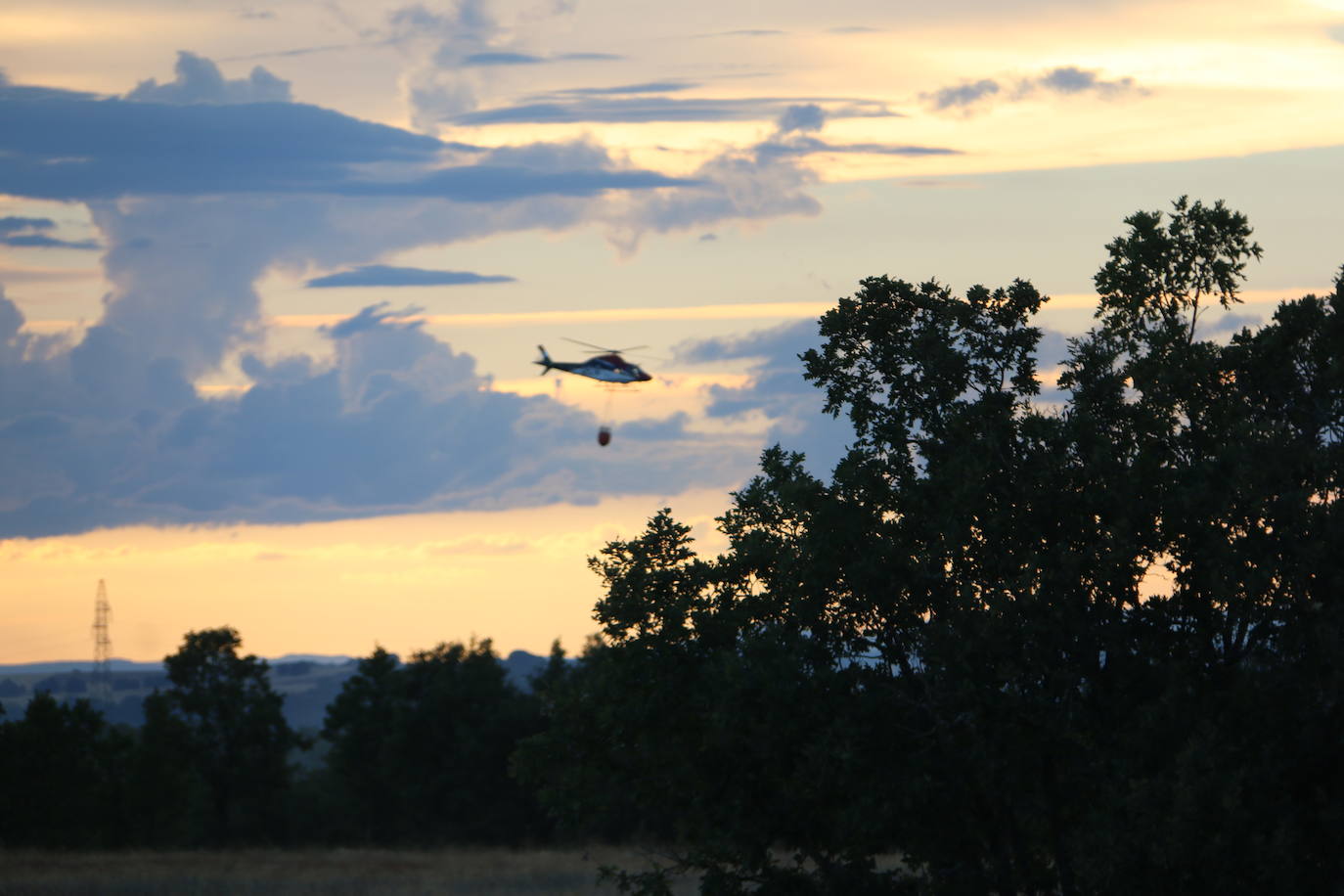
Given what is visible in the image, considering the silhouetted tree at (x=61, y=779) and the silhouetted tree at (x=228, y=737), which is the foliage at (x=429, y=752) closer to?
the silhouetted tree at (x=228, y=737)

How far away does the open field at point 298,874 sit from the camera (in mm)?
41156

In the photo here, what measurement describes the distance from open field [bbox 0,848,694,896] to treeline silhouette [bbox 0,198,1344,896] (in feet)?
57.7

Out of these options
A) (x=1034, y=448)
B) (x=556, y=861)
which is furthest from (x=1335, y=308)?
(x=556, y=861)

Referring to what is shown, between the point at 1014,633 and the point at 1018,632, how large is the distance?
68 mm

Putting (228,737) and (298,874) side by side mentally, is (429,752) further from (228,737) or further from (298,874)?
(298,874)

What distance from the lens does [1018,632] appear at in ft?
69.2

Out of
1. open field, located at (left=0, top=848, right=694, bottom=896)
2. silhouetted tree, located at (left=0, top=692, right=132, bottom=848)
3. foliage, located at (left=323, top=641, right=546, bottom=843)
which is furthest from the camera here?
foliage, located at (left=323, top=641, right=546, bottom=843)

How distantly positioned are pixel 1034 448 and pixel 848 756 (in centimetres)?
543

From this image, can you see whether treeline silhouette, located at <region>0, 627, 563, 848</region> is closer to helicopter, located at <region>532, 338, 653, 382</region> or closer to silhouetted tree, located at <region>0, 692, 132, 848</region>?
silhouetted tree, located at <region>0, 692, 132, 848</region>

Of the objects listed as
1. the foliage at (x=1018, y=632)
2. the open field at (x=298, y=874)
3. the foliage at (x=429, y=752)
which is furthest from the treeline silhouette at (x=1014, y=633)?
the foliage at (x=429, y=752)

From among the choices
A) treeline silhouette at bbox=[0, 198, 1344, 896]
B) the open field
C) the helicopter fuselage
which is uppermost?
the helicopter fuselage

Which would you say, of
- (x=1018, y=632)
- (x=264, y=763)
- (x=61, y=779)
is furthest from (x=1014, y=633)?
(x=264, y=763)

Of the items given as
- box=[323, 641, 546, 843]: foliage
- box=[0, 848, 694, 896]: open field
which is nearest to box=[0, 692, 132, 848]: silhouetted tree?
box=[323, 641, 546, 843]: foliage

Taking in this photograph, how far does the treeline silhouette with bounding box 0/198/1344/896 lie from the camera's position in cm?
1961
